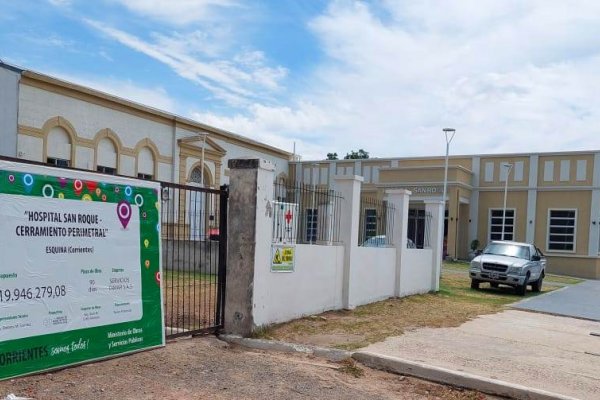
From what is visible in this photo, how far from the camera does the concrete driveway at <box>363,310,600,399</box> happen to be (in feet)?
23.4

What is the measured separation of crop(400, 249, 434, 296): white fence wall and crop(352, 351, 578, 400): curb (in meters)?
7.57

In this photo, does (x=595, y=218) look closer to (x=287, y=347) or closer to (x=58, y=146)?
(x=58, y=146)

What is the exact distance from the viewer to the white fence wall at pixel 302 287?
348 inches

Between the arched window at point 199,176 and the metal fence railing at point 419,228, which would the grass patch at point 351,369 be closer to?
the metal fence railing at point 419,228

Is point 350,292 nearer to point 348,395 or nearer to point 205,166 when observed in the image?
point 348,395

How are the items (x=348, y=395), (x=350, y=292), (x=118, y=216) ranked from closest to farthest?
1. (x=348, y=395)
2. (x=118, y=216)
3. (x=350, y=292)

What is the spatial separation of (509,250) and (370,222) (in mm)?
9275

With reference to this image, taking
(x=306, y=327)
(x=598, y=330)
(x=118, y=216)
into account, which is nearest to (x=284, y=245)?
(x=306, y=327)

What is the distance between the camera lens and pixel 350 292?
11812 mm

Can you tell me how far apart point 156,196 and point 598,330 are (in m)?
9.88

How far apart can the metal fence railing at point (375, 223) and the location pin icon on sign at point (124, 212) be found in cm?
674

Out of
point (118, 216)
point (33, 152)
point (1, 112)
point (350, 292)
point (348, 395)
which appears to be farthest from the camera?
point (33, 152)

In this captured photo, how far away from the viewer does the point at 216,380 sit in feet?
20.7

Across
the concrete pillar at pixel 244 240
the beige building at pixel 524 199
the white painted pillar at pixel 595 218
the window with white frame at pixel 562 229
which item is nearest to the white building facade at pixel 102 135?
the beige building at pixel 524 199
